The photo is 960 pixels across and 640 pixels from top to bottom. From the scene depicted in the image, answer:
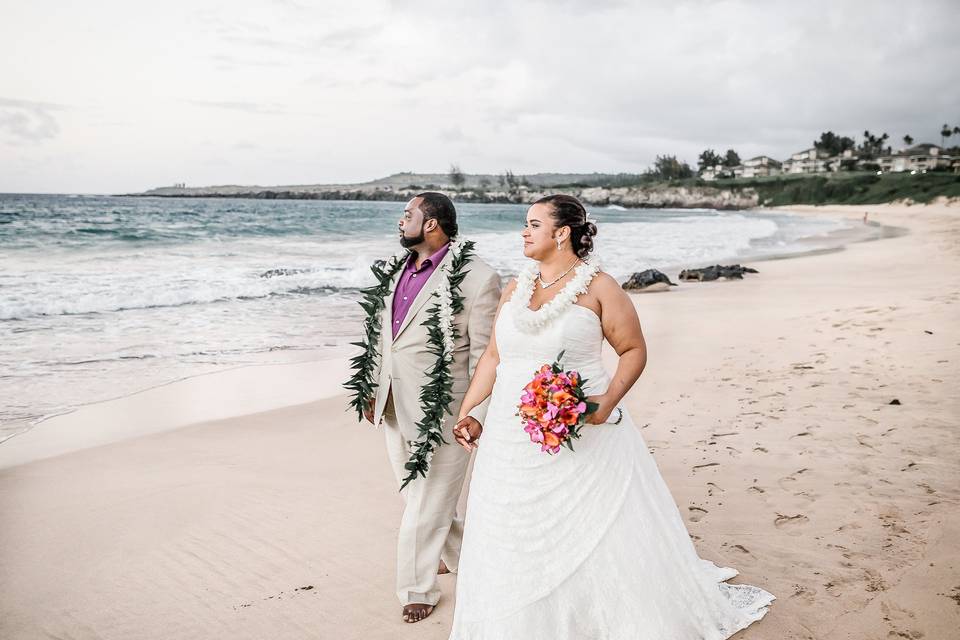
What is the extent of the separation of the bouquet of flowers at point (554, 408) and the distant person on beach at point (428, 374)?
2.76 feet

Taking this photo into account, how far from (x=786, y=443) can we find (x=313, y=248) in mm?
27106

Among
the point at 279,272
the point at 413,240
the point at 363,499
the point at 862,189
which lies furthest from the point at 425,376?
the point at 862,189

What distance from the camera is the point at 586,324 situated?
3012mm

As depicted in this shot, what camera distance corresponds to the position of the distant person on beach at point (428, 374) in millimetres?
3664

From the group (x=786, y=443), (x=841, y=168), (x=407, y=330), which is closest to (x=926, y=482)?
(x=786, y=443)

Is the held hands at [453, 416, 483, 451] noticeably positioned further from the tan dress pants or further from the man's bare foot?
the man's bare foot

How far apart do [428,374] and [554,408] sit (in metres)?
1.01

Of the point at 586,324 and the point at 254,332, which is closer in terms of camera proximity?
the point at 586,324

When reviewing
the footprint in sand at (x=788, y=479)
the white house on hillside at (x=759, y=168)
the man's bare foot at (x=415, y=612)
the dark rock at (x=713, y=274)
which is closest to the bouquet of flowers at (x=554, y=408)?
the man's bare foot at (x=415, y=612)

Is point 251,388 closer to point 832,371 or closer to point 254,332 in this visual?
point 254,332

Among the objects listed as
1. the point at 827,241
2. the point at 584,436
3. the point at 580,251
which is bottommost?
the point at 827,241

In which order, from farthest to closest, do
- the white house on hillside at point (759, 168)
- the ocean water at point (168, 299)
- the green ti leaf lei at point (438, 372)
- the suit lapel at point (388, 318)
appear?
the white house on hillside at point (759, 168), the ocean water at point (168, 299), the suit lapel at point (388, 318), the green ti leaf lei at point (438, 372)

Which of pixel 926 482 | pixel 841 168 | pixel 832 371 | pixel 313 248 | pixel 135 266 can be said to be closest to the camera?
pixel 926 482

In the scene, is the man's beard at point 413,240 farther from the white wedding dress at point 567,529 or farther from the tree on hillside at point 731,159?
the tree on hillside at point 731,159
